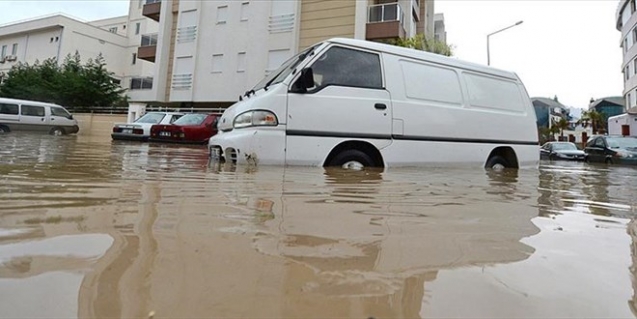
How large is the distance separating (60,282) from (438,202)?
1.99 meters

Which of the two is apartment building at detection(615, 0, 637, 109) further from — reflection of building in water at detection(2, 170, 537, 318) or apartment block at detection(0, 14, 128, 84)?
apartment block at detection(0, 14, 128, 84)

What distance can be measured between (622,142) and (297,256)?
15.2 metres

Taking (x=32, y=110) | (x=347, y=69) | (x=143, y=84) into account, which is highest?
(x=143, y=84)

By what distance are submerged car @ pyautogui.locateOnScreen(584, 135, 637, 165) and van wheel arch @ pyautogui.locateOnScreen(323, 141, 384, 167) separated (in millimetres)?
11530

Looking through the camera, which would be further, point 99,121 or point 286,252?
point 99,121

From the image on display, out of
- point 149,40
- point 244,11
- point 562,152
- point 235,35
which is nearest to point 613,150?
point 562,152

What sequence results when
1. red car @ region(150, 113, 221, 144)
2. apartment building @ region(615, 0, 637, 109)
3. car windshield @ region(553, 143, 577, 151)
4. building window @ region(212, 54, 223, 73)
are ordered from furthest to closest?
apartment building @ region(615, 0, 637, 109) → building window @ region(212, 54, 223, 73) → car windshield @ region(553, 143, 577, 151) → red car @ region(150, 113, 221, 144)

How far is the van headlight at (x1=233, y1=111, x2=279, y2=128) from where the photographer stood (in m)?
3.64

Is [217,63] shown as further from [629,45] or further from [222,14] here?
[629,45]

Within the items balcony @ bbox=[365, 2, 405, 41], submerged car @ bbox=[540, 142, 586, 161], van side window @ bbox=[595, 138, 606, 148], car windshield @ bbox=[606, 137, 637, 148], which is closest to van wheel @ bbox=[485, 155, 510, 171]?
car windshield @ bbox=[606, 137, 637, 148]

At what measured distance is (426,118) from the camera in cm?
433

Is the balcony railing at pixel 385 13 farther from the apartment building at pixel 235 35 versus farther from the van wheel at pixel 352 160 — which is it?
the van wheel at pixel 352 160

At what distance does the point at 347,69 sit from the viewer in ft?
13.2

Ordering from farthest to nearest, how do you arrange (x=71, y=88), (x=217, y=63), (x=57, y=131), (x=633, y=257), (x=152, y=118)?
(x=71, y=88)
(x=217, y=63)
(x=57, y=131)
(x=152, y=118)
(x=633, y=257)
